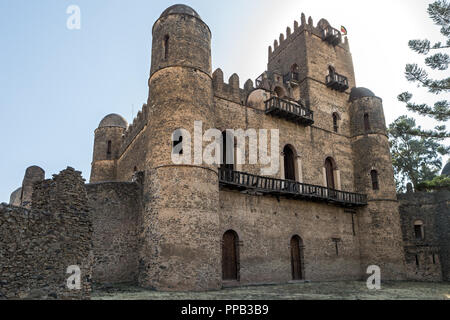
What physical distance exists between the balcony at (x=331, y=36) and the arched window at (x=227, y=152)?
11.2 m

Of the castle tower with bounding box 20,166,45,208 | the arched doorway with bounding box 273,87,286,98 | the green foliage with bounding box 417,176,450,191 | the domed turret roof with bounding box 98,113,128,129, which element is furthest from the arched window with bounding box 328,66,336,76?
the castle tower with bounding box 20,166,45,208

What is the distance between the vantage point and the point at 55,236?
8008mm

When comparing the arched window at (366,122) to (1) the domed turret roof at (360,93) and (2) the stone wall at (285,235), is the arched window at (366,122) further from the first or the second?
(2) the stone wall at (285,235)

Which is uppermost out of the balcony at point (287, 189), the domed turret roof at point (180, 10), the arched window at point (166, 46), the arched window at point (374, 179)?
the domed turret roof at point (180, 10)

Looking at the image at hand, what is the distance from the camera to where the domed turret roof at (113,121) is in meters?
24.2

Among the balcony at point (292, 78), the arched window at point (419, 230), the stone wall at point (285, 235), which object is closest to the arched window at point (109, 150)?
the stone wall at point (285, 235)

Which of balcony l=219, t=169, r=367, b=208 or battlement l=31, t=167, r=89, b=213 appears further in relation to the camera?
balcony l=219, t=169, r=367, b=208

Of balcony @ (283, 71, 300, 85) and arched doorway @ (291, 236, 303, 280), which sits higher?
balcony @ (283, 71, 300, 85)

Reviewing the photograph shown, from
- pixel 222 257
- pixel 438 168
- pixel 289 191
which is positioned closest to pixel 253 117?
pixel 289 191

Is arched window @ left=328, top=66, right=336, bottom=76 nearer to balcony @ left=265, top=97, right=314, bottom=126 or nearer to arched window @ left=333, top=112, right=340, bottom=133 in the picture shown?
arched window @ left=333, top=112, right=340, bottom=133

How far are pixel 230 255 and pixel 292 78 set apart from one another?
11.9m

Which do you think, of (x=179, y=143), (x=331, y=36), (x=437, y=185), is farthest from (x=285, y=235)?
(x=331, y=36)

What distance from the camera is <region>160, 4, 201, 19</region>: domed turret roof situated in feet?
50.1

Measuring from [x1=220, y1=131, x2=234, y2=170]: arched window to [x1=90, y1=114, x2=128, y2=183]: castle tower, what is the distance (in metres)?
9.75
